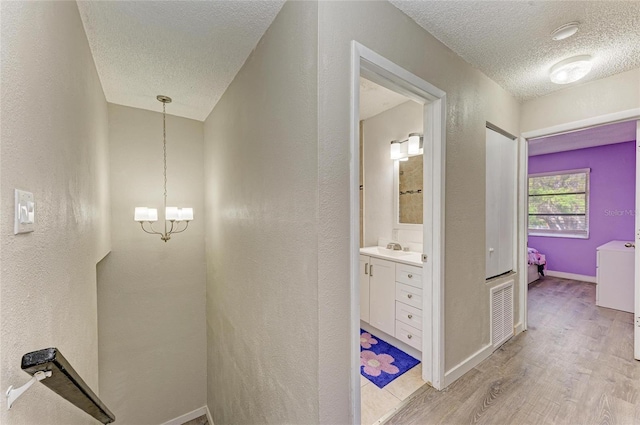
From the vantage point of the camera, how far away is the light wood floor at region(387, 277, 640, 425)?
172 centimetres

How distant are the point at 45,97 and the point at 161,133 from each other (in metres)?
2.16

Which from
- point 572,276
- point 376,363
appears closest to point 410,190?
point 376,363

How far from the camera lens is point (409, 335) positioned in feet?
8.07

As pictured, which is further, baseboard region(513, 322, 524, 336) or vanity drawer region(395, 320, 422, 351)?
baseboard region(513, 322, 524, 336)

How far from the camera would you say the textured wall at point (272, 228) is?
127cm

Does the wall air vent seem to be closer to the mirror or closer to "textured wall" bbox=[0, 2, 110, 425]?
the mirror

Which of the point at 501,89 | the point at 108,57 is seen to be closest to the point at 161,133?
the point at 108,57

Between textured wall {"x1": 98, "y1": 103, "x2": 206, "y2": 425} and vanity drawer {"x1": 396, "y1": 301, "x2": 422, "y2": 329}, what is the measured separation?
2.47 m

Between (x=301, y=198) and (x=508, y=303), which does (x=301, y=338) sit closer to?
(x=301, y=198)

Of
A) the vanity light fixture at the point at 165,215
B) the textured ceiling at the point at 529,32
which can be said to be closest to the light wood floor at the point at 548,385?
the textured ceiling at the point at 529,32

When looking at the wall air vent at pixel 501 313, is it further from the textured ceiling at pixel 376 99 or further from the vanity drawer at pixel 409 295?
the textured ceiling at pixel 376 99

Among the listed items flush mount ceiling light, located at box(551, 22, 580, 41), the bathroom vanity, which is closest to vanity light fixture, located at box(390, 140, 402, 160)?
the bathroom vanity

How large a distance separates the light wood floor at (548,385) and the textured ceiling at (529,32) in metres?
2.56

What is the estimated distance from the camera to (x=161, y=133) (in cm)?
308
